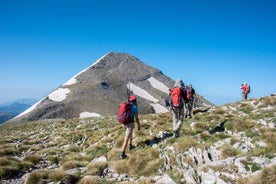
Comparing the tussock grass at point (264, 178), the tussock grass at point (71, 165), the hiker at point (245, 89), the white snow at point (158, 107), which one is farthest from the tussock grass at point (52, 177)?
the white snow at point (158, 107)

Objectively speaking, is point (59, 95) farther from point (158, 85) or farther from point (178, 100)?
point (178, 100)

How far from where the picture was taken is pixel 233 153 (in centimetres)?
1127

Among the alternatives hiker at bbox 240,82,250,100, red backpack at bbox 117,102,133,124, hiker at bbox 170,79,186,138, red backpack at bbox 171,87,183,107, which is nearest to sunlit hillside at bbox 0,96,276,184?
hiker at bbox 170,79,186,138

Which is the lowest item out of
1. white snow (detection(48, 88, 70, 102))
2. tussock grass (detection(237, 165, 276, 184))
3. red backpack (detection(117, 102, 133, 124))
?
tussock grass (detection(237, 165, 276, 184))

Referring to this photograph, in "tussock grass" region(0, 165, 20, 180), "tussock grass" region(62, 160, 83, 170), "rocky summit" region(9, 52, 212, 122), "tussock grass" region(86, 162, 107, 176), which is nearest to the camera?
"tussock grass" region(0, 165, 20, 180)

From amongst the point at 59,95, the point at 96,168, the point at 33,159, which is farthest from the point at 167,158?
the point at 59,95

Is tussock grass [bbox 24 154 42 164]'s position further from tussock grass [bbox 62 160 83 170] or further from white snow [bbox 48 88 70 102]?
white snow [bbox 48 88 70 102]

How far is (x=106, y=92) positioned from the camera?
129500mm

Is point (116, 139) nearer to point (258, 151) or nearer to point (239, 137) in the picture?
point (239, 137)

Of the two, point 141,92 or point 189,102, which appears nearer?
point 189,102

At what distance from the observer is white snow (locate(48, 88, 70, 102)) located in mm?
116625

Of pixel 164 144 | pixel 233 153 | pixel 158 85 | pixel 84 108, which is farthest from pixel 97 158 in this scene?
pixel 158 85

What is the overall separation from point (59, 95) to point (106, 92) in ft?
79.0

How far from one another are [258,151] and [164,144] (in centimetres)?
488
